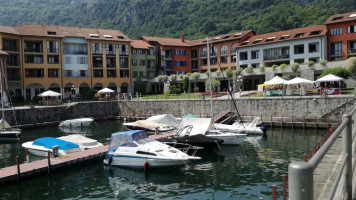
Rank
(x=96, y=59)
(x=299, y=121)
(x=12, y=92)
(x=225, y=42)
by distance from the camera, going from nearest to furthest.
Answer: (x=299, y=121) → (x=12, y=92) → (x=96, y=59) → (x=225, y=42)

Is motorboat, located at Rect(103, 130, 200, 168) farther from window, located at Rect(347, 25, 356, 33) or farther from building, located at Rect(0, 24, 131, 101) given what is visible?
window, located at Rect(347, 25, 356, 33)

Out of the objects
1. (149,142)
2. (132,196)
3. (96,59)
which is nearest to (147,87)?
(96,59)

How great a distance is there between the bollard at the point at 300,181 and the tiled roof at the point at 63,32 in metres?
75.9

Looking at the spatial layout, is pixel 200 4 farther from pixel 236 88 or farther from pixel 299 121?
pixel 299 121

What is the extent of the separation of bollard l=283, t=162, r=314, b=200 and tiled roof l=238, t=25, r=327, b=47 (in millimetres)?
69641

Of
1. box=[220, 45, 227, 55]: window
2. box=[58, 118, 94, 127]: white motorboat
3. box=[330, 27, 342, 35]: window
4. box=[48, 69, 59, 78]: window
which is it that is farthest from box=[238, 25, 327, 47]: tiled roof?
box=[48, 69, 59, 78]: window

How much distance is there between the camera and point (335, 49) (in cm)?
6562

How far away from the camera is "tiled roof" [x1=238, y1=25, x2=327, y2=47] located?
67688mm

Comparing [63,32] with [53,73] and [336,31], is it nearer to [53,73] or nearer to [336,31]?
[53,73]

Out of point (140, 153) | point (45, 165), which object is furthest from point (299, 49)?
Answer: point (45, 165)

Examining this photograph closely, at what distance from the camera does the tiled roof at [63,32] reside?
233ft

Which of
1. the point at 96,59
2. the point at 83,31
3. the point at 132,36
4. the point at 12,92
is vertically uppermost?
the point at 132,36

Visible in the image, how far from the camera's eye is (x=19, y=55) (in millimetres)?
68875

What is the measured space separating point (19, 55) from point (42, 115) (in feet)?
71.1
